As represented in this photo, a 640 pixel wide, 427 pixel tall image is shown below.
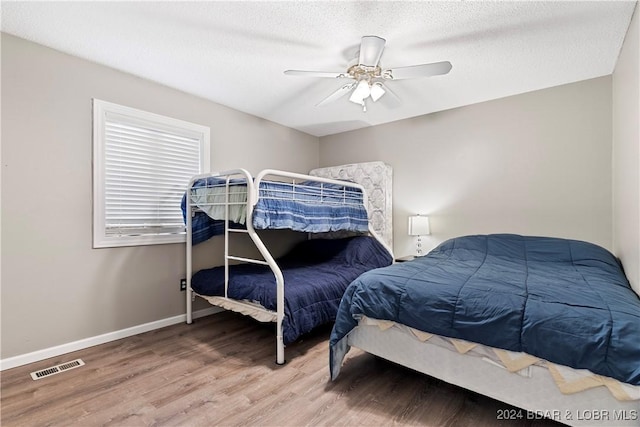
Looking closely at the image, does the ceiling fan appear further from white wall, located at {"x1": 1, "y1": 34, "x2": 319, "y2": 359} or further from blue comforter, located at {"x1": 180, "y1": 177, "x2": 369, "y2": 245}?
white wall, located at {"x1": 1, "y1": 34, "x2": 319, "y2": 359}

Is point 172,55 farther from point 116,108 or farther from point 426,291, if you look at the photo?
point 426,291

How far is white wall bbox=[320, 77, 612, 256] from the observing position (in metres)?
2.90

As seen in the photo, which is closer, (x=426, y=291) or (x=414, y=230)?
(x=426, y=291)

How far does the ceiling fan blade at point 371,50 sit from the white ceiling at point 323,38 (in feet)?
0.27

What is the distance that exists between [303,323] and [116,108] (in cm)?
248

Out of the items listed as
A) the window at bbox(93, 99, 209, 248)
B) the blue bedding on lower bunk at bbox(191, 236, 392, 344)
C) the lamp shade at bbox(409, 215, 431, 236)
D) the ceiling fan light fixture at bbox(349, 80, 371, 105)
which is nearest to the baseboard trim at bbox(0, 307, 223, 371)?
the blue bedding on lower bunk at bbox(191, 236, 392, 344)

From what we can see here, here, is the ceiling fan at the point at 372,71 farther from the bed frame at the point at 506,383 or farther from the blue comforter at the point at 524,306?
the bed frame at the point at 506,383

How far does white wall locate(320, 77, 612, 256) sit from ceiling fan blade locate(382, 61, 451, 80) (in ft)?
5.67

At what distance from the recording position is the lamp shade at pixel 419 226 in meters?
3.67

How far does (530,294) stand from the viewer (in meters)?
1.72

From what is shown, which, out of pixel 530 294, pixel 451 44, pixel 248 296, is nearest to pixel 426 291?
pixel 530 294

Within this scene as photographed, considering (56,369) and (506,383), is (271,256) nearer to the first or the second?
(56,369)

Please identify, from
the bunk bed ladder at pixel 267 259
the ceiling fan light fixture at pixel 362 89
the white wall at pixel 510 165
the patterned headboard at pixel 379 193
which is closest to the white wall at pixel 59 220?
the bunk bed ladder at pixel 267 259

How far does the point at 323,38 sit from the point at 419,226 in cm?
232
